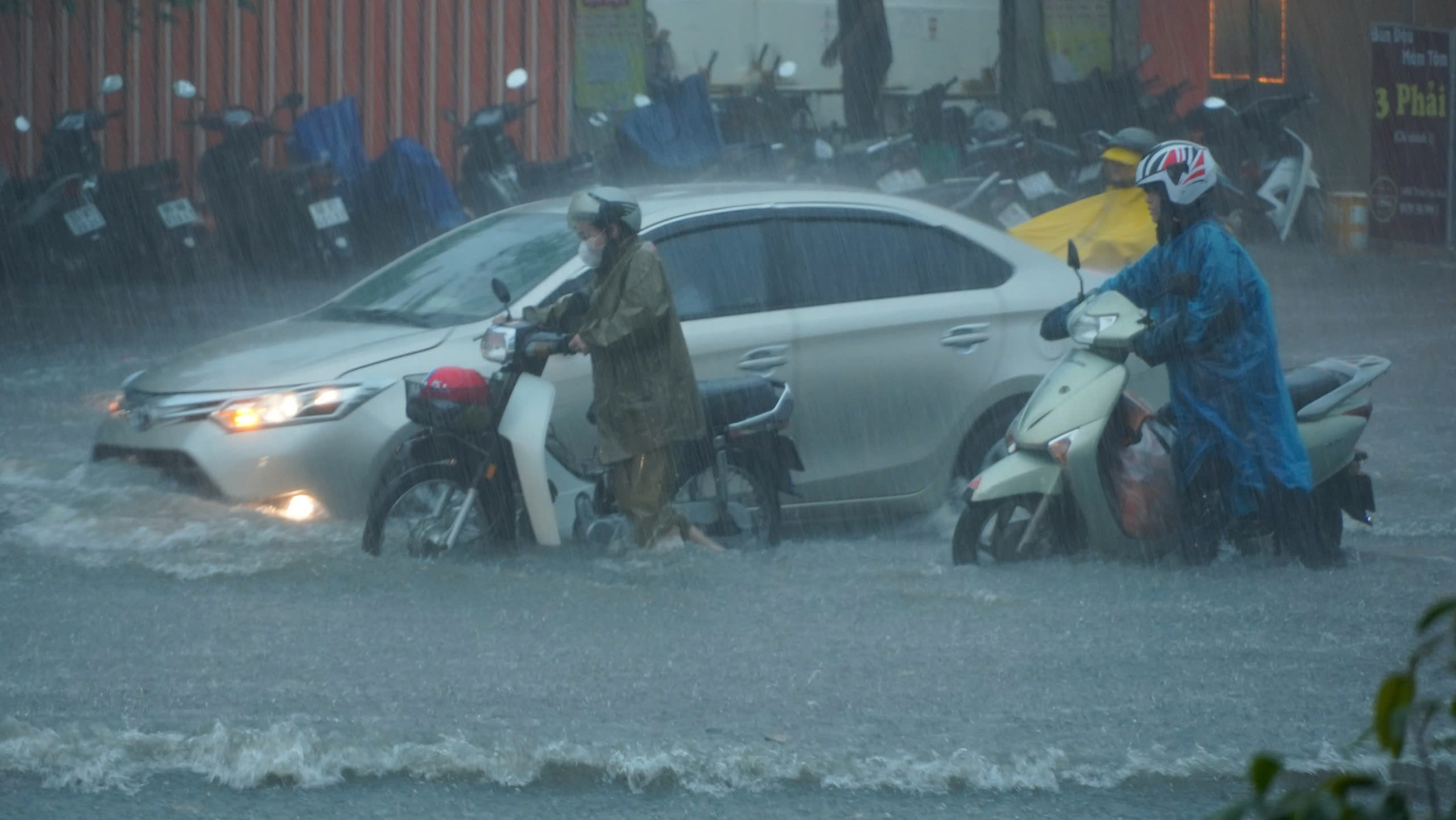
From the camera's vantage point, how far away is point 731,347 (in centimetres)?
678

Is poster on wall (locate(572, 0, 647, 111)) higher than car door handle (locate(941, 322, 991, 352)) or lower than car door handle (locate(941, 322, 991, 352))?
higher

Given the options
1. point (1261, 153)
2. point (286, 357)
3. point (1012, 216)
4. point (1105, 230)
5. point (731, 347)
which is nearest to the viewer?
point (286, 357)

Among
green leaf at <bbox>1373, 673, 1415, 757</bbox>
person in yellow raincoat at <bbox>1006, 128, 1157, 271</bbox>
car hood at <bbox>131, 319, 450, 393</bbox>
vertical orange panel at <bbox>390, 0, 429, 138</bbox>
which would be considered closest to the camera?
green leaf at <bbox>1373, 673, 1415, 757</bbox>

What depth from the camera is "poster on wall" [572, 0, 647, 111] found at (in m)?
18.1

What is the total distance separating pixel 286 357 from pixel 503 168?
32.1ft

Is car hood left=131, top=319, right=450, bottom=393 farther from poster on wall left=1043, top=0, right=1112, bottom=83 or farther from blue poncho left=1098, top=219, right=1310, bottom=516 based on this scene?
poster on wall left=1043, top=0, right=1112, bottom=83

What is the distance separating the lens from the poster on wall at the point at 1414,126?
1669 centimetres

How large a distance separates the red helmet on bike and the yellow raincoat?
4.09 meters

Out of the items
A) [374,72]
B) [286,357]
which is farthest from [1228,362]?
[374,72]

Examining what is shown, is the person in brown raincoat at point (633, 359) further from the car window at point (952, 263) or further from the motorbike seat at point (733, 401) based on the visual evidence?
the car window at point (952, 263)

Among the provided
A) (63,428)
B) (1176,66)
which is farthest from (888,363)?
(1176,66)

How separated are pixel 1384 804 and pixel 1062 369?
517 centimetres

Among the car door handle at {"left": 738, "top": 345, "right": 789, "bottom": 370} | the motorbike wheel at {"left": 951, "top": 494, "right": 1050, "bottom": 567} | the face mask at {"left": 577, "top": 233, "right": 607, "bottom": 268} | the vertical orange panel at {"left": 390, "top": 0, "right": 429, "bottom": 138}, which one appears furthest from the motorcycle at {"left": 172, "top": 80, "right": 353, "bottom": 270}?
the motorbike wheel at {"left": 951, "top": 494, "right": 1050, "bottom": 567}

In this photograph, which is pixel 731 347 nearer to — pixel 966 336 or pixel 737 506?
pixel 737 506
